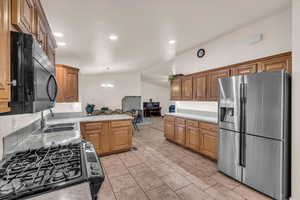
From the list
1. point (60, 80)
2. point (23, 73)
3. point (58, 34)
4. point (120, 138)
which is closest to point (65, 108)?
point (60, 80)

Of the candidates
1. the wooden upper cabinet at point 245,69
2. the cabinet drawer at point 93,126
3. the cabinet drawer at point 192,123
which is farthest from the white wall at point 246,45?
the cabinet drawer at point 93,126

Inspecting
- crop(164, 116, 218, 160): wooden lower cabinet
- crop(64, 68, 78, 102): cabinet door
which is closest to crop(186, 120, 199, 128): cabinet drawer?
crop(164, 116, 218, 160): wooden lower cabinet

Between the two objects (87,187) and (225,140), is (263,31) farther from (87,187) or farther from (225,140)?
(87,187)

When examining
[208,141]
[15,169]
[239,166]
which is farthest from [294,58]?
[15,169]

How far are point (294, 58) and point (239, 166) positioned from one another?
171 centimetres

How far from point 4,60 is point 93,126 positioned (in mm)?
2727

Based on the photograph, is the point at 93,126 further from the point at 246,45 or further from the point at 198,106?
the point at 246,45

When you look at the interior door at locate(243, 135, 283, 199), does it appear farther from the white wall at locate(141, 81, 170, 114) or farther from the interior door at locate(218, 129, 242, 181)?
the white wall at locate(141, 81, 170, 114)

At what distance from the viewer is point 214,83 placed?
322cm

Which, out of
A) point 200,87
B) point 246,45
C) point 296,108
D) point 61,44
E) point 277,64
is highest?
point 61,44

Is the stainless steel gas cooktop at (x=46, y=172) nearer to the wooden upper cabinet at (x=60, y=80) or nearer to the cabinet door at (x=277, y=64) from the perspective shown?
the wooden upper cabinet at (x=60, y=80)

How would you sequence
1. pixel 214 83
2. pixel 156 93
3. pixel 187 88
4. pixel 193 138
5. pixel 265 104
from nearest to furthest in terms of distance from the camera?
1. pixel 265 104
2. pixel 214 83
3. pixel 193 138
4. pixel 187 88
5. pixel 156 93

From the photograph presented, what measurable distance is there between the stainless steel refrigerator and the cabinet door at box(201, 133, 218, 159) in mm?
357

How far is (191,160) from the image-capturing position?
3.13 m
